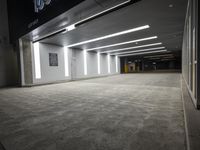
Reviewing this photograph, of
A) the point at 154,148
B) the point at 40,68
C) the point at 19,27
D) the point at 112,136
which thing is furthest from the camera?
the point at 40,68

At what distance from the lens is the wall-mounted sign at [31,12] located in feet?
15.7

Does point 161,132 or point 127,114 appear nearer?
point 161,132

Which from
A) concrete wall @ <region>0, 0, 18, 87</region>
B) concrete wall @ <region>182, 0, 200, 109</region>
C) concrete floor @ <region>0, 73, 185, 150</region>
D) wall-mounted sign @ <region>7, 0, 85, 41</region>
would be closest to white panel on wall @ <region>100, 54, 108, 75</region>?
concrete wall @ <region>0, 0, 18, 87</region>

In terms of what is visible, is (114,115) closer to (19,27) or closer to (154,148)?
(154,148)

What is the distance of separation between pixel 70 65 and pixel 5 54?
5.62 m

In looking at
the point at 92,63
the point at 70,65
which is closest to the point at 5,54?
the point at 70,65

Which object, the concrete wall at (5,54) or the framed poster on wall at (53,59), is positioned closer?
the concrete wall at (5,54)

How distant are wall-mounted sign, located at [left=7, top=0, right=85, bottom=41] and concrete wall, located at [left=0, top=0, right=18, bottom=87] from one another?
23.0 inches

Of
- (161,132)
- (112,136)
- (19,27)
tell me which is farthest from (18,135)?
(19,27)

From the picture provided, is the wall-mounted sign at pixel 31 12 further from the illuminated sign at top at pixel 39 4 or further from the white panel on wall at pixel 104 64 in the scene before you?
the white panel on wall at pixel 104 64

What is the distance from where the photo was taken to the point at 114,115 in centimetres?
Answer: 290

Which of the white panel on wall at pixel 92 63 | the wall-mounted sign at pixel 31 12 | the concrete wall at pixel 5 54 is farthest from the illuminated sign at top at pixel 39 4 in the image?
the white panel on wall at pixel 92 63

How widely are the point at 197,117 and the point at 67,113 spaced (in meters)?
2.77

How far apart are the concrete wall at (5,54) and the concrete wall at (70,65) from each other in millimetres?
1884
